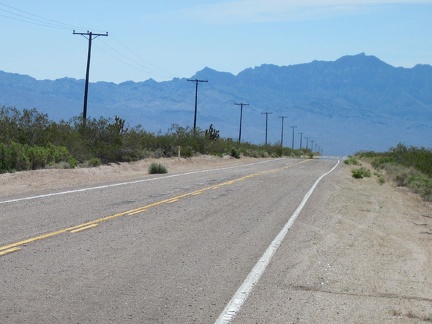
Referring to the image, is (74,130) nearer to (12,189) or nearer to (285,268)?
(12,189)

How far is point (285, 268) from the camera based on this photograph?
442 inches

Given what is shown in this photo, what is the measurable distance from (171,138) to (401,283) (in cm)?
Answer: 4492

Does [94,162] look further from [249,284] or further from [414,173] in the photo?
[249,284]

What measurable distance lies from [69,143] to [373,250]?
2483 centimetres

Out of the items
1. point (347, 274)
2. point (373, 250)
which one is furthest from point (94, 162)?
point (347, 274)

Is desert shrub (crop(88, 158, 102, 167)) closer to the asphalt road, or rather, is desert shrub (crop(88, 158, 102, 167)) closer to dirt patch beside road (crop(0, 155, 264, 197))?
dirt patch beside road (crop(0, 155, 264, 197))

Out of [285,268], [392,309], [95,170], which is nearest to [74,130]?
[95,170]

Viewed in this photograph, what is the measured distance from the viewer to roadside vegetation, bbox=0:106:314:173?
30.4 meters

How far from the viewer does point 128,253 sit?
11664mm

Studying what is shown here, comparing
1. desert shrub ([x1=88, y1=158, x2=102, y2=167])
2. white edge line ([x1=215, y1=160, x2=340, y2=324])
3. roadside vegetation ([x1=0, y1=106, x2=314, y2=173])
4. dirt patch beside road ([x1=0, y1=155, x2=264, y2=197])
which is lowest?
white edge line ([x1=215, y1=160, x2=340, y2=324])

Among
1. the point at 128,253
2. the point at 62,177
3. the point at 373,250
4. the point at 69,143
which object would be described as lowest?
the point at 128,253

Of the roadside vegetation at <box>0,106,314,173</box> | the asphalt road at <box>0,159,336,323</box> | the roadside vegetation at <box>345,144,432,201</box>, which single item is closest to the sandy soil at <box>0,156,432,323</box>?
the asphalt road at <box>0,159,336,323</box>

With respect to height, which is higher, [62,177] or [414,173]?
[414,173]

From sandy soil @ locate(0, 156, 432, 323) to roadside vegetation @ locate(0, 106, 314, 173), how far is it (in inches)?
73.9
